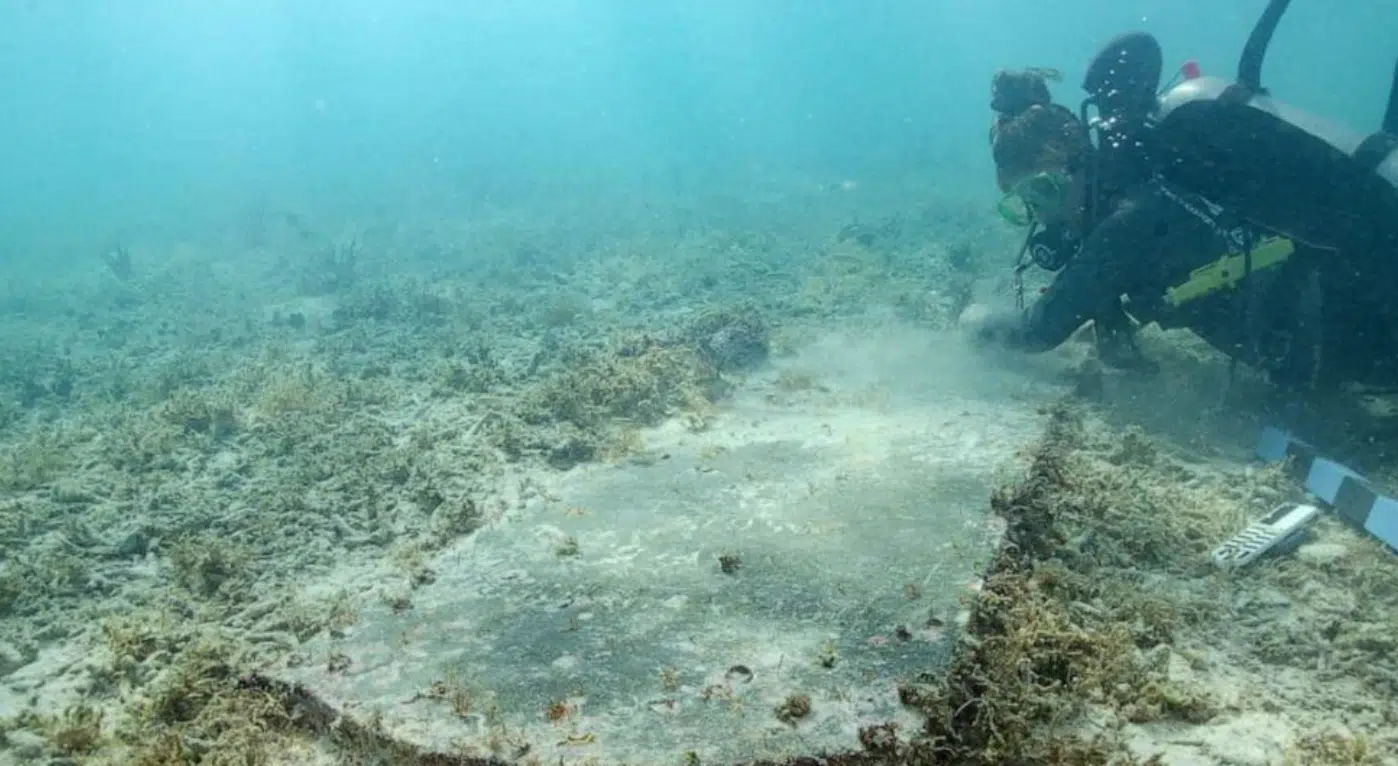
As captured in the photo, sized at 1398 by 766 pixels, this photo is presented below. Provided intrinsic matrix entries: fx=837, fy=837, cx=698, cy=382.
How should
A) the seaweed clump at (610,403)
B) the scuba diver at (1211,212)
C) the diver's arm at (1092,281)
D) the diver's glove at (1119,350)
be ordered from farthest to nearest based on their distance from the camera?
the diver's glove at (1119,350) < the seaweed clump at (610,403) < the diver's arm at (1092,281) < the scuba diver at (1211,212)

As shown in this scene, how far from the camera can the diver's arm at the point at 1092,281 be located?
20.3 feet

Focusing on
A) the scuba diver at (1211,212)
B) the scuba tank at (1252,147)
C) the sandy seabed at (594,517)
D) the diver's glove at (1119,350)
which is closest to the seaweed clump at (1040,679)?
the sandy seabed at (594,517)

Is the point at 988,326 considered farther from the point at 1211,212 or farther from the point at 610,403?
the point at 610,403

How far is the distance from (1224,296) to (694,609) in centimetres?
477

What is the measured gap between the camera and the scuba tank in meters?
5.38

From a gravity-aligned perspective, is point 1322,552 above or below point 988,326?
above

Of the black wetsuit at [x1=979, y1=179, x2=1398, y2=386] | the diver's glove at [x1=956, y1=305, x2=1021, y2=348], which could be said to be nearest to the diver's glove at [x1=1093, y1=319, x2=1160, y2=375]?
the black wetsuit at [x1=979, y1=179, x2=1398, y2=386]

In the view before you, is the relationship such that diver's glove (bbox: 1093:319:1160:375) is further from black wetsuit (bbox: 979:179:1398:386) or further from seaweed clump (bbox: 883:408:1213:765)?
seaweed clump (bbox: 883:408:1213:765)

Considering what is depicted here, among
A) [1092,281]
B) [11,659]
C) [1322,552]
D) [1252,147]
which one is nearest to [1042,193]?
[1092,281]

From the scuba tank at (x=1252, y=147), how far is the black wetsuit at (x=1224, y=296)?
174 millimetres

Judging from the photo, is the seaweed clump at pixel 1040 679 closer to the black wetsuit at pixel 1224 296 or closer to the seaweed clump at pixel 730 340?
the black wetsuit at pixel 1224 296

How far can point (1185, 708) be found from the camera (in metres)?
3.29

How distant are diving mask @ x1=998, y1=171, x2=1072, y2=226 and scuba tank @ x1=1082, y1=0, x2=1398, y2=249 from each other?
364 millimetres

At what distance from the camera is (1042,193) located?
664 cm
